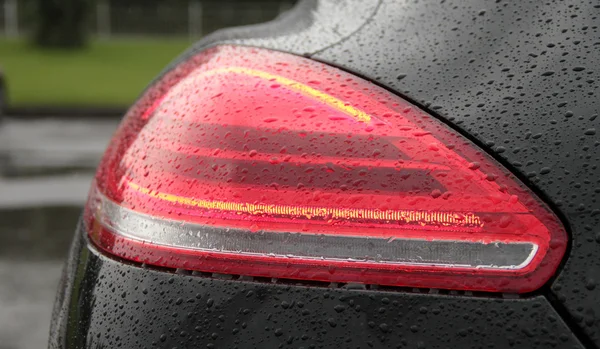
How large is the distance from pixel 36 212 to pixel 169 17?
122 ft

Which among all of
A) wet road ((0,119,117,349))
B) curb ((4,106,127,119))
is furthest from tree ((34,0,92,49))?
wet road ((0,119,117,349))

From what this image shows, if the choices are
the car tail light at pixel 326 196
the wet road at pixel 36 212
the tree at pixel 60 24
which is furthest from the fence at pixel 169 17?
the car tail light at pixel 326 196

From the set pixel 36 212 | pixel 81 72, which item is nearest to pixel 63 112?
pixel 81 72

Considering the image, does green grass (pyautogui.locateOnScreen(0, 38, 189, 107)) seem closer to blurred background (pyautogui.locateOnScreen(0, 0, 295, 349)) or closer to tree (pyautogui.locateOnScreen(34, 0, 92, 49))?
Answer: blurred background (pyautogui.locateOnScreen(0, 0, 295, 349))

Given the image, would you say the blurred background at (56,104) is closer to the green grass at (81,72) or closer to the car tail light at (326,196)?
the green grass at (81,72)

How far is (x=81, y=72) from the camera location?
22938 millimetres

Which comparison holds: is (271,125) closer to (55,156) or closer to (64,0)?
(55,156)

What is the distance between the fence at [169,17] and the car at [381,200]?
4037 cm

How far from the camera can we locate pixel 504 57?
3.70 ft

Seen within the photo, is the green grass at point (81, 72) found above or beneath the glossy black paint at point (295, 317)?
beneath

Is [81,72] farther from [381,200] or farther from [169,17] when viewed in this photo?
[381,200]

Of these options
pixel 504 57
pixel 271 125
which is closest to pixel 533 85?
pixel 504 57

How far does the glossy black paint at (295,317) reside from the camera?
99cm

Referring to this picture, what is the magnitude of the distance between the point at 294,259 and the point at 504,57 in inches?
16.0
